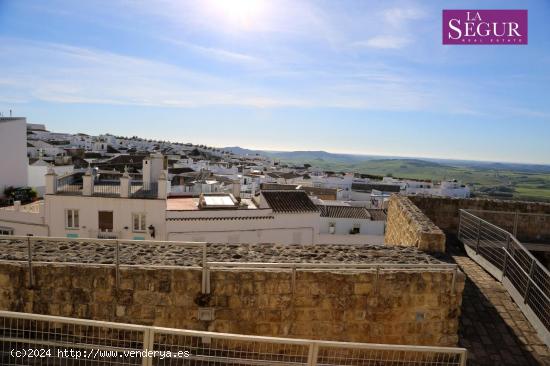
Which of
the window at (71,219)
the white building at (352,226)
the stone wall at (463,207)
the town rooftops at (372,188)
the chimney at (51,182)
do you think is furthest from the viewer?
the town rooftops at (372,188)

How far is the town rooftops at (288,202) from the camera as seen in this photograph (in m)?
23.3

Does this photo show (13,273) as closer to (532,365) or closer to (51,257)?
(51,257)

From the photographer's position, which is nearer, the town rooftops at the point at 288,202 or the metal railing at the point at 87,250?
the metal railing at the point at 87,250

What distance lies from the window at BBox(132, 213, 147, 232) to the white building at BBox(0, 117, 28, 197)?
15.8 m

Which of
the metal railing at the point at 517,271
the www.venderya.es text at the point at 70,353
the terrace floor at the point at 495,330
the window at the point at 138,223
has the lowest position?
the window at the point at 138,223

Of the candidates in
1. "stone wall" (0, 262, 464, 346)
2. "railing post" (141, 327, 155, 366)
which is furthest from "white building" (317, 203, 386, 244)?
"railing post" (141, 327, 155, 366)

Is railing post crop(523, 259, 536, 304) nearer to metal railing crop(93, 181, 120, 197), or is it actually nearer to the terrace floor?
the terrace floor

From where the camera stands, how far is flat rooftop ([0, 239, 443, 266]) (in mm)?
5875

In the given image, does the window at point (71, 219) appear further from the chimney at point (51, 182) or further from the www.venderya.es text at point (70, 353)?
the www.venderya.es text at point (70, 353)

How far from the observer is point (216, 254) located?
6312mm

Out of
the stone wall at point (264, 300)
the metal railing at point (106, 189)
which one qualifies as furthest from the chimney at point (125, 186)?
the stone wall at point (264, 300)

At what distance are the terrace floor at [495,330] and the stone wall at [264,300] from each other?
1.41 ft

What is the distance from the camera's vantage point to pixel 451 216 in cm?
1153

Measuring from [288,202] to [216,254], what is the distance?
58.7 feet
